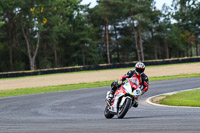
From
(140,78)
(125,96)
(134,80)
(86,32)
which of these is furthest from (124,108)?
(86,32)

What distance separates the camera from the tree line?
58.8 m

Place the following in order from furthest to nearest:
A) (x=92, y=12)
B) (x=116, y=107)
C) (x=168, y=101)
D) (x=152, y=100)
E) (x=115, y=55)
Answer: (x=115, y=55), (x=92, y=12), (x=152, y=100), (x=168, y=101), (x=116, y=107)

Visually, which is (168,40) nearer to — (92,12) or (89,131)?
(92,12)

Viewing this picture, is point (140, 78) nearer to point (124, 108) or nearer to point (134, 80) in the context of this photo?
point (134, 80)

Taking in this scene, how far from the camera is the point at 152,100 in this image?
1648cm

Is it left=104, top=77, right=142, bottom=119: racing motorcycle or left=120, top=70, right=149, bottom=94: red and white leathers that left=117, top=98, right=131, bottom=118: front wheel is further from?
left=120, top=70, right=149, bottom=94: red and white leathers

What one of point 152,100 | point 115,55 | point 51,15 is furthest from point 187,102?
point 115,55

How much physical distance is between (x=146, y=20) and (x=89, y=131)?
69507mm

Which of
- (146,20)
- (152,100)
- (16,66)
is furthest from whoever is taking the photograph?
(146,20)

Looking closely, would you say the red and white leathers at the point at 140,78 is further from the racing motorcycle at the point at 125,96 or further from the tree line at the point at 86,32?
the tree line at the point at 86,32

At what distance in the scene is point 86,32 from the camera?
242 ft

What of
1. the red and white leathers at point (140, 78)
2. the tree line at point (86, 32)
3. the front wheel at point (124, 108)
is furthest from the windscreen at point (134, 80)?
the tree line at point (86, 32)

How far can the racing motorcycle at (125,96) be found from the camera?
9.80 meters

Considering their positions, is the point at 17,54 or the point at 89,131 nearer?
the point at 89,131
